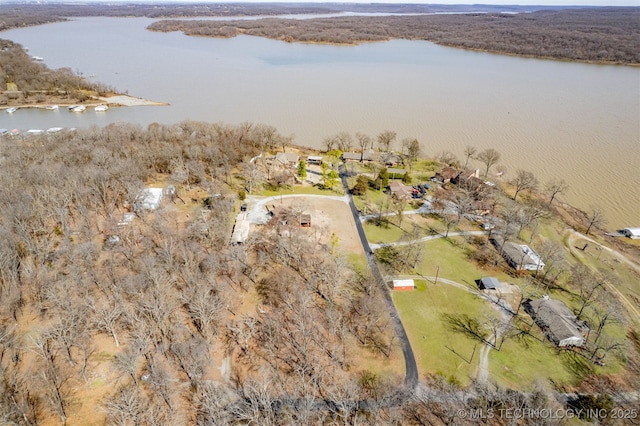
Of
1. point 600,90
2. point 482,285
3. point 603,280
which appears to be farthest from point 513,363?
point 600,90

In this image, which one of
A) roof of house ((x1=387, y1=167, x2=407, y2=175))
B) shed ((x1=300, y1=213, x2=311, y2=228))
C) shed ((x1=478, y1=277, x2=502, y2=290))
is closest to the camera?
shed ((x1=478, y1=277, x2=502, y2=290))

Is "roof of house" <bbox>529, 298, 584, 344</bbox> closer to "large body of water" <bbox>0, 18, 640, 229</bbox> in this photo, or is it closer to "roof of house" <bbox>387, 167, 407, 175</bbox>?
"large body of water" <bbox>0, 18, 640, 229</bbox>

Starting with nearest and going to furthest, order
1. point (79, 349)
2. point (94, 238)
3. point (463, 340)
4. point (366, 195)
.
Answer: point (79, 349), point (463, 340), point (94, 238), point (366, 195)

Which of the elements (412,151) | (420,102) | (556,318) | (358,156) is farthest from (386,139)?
(556,318)

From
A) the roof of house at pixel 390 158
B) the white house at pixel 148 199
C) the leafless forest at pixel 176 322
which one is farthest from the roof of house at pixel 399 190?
the white house at pixel 148 199

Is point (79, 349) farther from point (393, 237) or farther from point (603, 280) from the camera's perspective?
point (603, 280)

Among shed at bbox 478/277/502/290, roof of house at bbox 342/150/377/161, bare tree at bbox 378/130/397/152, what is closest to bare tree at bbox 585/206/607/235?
shed at bbox 478/277/502/290
